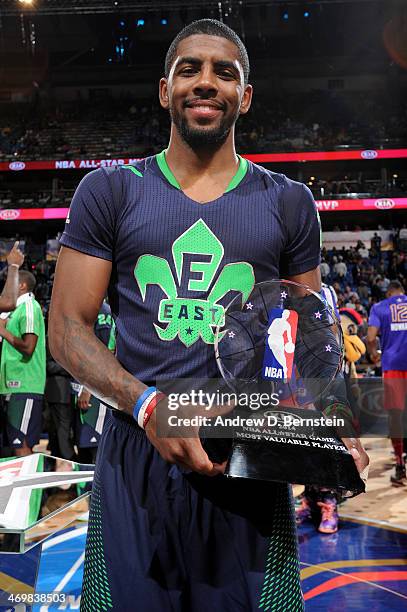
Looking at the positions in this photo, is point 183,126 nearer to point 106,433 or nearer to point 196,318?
point 196,318

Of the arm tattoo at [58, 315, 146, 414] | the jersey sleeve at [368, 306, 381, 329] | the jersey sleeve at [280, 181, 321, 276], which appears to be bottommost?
the jersey sleeve at [368, 306, 381, 329]

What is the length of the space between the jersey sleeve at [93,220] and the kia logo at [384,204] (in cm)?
1841

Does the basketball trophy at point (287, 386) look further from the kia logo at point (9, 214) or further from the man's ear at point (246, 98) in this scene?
the kia logo at point (9, 214)

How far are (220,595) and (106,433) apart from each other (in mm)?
350

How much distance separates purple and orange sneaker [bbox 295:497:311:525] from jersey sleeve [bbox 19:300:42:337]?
1991 millimetres

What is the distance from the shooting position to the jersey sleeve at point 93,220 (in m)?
1.16

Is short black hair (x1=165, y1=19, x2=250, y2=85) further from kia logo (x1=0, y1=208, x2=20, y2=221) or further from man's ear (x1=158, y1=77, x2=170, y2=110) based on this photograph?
kia logo (x1=0, y1=208, x2=20, y2=221)

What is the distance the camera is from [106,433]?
3.96 ft

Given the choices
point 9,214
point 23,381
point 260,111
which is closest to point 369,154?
point 260,111

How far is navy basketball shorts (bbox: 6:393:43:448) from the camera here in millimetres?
4137

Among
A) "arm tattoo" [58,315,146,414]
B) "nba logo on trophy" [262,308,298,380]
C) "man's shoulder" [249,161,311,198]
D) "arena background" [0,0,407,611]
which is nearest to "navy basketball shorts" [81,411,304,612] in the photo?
"arm tattoo" [58,315,146,414]

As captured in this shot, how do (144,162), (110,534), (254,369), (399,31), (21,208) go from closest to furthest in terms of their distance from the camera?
(254,369) < (110,534) < (144,162) < (21,208) < (399,31)

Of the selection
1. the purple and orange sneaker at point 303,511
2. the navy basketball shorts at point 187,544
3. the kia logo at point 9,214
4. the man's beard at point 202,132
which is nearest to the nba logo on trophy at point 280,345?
the navy basketball shorts at point 187,544

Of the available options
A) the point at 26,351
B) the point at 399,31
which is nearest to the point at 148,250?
the point at 26,351
